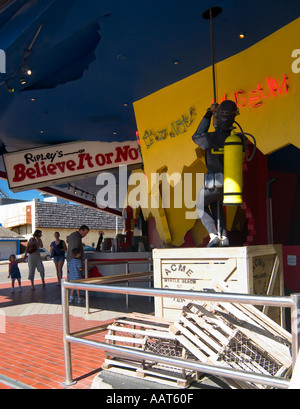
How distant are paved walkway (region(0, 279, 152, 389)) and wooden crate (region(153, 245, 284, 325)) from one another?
Result: 42.6 inches

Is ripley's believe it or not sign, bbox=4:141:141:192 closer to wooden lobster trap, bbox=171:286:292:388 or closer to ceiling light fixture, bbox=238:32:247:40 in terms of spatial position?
ceiling light fixture, bbox=238:32:247:40

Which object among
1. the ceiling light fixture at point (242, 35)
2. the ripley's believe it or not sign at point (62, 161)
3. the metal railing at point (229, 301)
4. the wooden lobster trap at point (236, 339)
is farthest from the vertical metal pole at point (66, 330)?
the ripley's believe it or not sign at point (62, 161)

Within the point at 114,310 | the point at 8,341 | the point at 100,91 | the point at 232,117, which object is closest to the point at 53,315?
the point at 114,310

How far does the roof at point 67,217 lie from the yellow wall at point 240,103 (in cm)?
2814

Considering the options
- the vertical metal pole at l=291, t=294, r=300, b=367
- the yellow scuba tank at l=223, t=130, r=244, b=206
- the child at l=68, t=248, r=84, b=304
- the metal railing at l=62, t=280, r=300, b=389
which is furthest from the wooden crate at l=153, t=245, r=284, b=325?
the child at l=68, t=248, r=84, b=304

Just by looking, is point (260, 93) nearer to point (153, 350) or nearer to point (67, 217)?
point (153, 350)

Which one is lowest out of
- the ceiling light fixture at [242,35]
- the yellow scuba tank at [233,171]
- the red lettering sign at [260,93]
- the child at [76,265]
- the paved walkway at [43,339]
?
the paved walkway at [43,339]

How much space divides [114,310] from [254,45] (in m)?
5.17

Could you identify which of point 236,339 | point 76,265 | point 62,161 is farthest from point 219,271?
point 62,161

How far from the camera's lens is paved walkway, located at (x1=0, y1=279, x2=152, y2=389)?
3.73 metres

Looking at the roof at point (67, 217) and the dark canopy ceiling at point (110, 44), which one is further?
the roof at point (67, 217)

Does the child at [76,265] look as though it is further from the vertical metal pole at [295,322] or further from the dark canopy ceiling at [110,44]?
the vertical metal pole at [295,322]

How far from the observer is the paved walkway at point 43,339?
3734 mm

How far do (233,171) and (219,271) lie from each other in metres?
0.99
